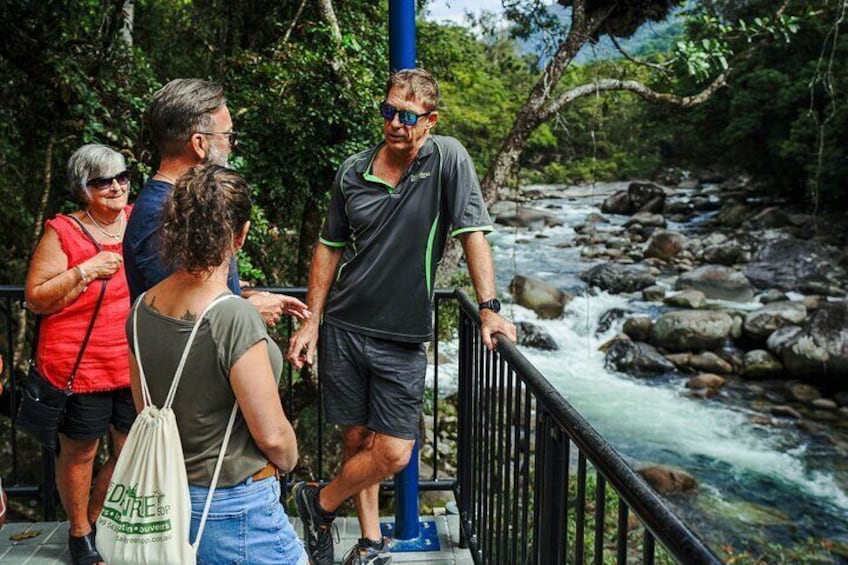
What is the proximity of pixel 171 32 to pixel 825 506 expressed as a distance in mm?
9957

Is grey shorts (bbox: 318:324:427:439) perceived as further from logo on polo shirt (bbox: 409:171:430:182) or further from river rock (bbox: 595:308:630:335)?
river rock (bbox: 595:308:630:335)

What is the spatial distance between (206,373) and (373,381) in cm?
117

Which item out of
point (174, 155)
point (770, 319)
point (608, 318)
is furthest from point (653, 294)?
point (174, 155)

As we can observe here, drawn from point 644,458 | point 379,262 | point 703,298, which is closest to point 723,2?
point 703,298

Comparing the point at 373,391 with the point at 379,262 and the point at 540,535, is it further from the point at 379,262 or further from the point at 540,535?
the point at 540,535

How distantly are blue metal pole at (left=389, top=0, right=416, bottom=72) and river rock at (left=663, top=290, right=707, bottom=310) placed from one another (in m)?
13.6

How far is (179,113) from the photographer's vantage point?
256cm

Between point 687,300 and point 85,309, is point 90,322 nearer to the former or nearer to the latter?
point 85,309

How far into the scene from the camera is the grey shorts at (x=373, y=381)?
304cm

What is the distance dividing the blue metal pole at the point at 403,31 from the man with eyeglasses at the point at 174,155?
3.01 feet

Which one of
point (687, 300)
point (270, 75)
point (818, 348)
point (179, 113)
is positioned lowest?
point (818, 348)

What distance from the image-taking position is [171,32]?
417 inches

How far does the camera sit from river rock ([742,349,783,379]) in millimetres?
13016

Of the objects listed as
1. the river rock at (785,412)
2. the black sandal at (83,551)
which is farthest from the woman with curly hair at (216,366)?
the river rock at (785,412)
